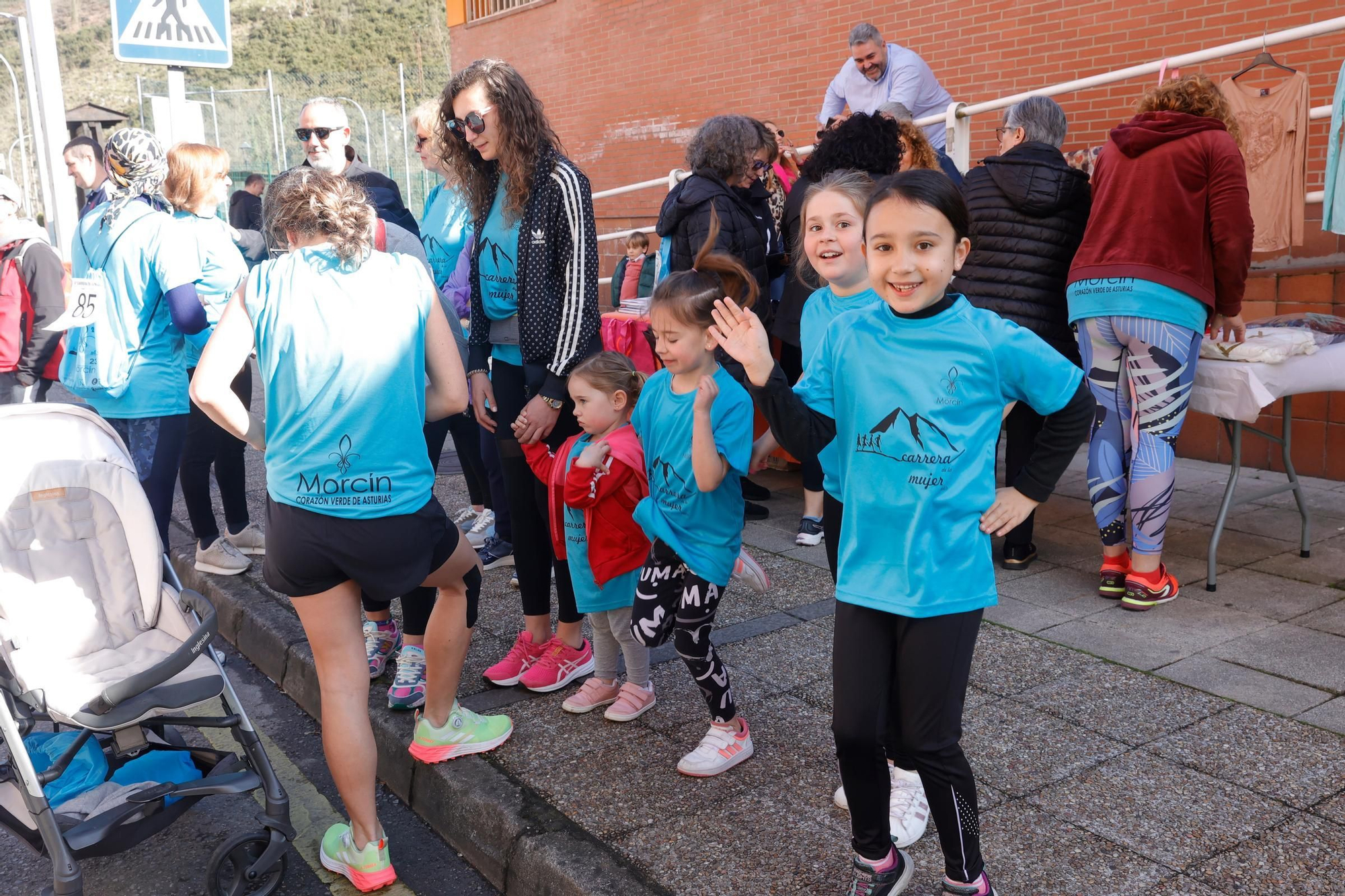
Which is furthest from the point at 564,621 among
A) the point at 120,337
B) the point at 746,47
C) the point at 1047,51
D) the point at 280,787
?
the point at 746,47

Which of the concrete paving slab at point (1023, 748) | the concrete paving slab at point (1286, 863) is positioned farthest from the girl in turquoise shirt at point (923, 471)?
the concrete paving slab at point (1023, 748)

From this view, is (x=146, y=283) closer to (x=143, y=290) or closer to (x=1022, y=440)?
(x=143, y=290)

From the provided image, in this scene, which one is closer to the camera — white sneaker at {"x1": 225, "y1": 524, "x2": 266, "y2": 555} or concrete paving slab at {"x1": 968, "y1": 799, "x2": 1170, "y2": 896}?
concrete paving slab at {"x1": 968, "y1": 799, "x2": 1170, "y2": 896}

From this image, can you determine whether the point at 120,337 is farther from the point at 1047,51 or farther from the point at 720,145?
the point at 1047,51

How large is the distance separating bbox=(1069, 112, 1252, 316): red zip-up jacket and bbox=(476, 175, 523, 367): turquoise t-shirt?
237 cm

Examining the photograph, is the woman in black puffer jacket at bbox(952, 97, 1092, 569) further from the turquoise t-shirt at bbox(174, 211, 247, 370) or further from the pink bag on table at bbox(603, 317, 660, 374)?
the turquoise t-shirt at bbox(174, 211, 247, 370)

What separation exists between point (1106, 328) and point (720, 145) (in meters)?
1.90

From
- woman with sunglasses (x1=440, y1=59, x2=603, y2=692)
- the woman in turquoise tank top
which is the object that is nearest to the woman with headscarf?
woman with sunglasses (x1=440, y1=59, x2=603, y2=692)

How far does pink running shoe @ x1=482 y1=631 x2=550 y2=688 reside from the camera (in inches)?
157

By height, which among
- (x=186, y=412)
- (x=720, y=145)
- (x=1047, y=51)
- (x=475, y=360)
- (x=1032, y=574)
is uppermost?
(x=1047, y=51)

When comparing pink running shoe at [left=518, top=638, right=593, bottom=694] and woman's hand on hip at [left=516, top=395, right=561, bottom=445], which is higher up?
woman's hand on hip at [left=516, top=395, right=561, bottom=445]

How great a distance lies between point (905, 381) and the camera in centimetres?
235

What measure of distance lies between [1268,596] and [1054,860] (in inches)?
94.6

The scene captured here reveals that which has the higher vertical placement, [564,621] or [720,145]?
[720,145]
